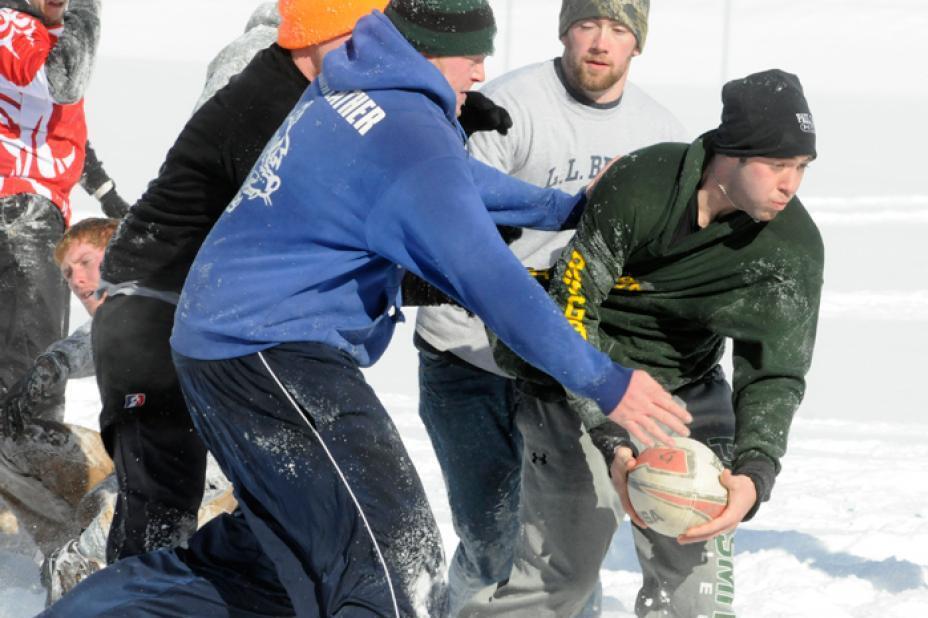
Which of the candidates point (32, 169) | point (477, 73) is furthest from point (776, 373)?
point (32, 169)

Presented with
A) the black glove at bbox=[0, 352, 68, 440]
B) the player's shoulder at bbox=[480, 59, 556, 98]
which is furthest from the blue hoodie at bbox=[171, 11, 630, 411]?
the black glove at bbox=[0, 352, 68, 440]

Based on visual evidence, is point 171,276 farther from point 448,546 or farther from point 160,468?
point 448,546

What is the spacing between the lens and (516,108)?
16.0 feet

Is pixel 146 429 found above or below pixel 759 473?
below

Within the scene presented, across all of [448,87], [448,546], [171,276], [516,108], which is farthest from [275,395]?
[448,546]

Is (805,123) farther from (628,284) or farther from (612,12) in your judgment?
(612,12)

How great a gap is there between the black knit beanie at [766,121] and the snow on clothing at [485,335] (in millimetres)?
1115

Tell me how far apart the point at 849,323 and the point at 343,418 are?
8.14m

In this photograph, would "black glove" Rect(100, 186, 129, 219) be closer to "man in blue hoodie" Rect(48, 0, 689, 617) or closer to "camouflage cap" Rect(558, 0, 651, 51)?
"camouflage cap" Rect(558, 0, 651, 51)

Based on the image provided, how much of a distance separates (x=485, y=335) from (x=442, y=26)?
63.6 inches

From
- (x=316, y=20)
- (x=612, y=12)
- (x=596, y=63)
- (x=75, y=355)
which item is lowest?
(x=75, y=355)

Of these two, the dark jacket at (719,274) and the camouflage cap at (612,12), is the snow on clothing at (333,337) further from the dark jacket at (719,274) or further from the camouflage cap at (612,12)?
the camouflage cap at (612,12)

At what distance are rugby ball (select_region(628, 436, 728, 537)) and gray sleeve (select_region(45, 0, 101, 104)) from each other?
315 cm

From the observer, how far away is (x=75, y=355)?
536cm
